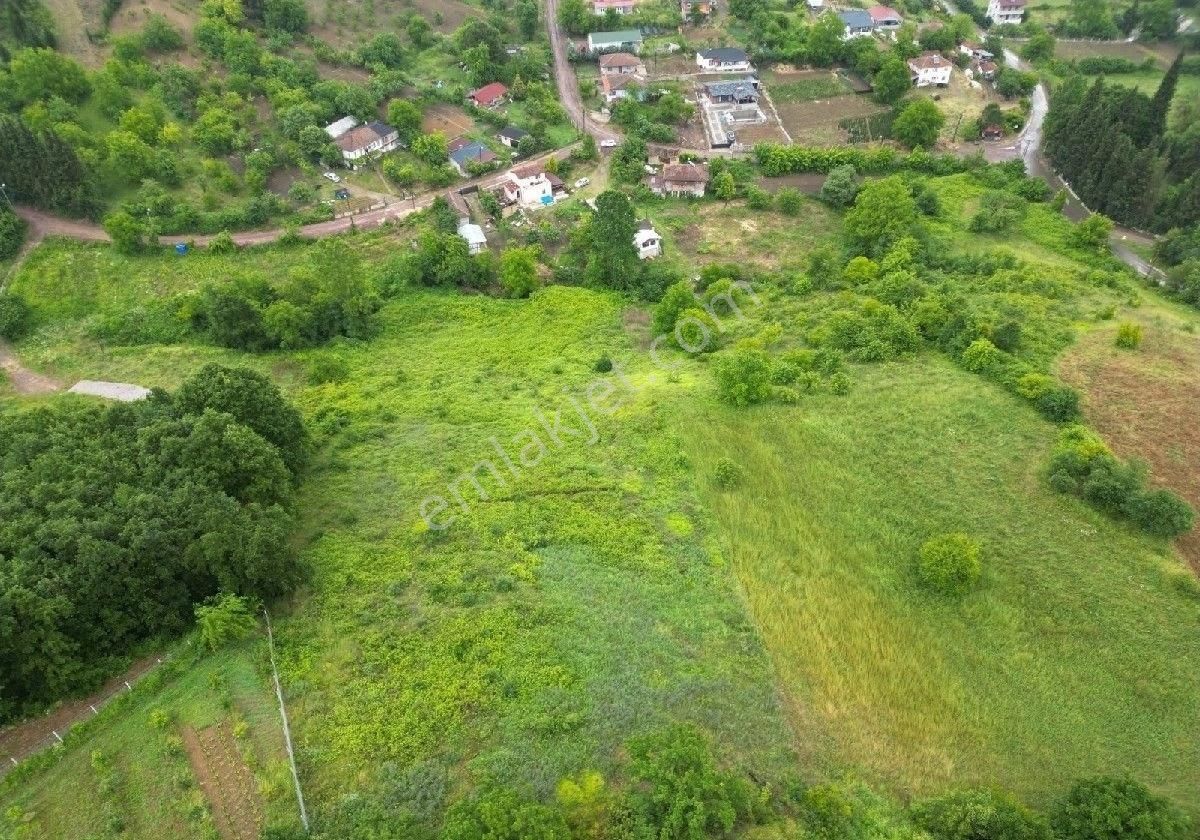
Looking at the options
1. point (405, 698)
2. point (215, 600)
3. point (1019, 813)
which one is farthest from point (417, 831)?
point (1019, 813)

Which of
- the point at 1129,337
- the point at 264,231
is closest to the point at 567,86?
the point at 264,231

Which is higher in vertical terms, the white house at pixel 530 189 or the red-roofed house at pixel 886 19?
the red-roofed house at pixel 886 19

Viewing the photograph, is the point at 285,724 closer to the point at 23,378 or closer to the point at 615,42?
the point at 23,378

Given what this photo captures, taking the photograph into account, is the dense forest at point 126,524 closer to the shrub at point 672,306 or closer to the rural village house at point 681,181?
the shrub at point 672,306

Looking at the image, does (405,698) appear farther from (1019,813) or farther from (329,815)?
(1019,813)

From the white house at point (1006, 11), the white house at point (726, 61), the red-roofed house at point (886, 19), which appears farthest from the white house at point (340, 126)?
the white house at point (1006, 11)
